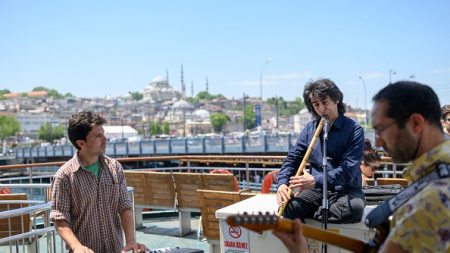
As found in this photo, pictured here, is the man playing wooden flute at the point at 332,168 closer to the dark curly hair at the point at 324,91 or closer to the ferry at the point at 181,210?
the dark curly hair at the point at 324,91

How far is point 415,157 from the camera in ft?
4.92

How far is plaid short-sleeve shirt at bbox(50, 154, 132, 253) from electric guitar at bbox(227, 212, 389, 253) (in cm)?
152

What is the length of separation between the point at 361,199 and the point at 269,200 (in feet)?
3.11

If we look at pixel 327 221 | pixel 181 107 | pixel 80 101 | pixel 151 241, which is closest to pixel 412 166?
pixel 327 221

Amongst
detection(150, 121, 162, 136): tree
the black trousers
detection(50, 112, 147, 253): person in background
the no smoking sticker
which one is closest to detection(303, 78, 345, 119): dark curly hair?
the black trousers

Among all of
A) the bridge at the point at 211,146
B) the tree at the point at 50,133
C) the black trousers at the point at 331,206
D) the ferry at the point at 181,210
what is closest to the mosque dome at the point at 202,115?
the tree at the point at 50,133

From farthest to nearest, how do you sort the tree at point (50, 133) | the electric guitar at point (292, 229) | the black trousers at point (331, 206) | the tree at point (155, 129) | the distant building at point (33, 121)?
1. the distant building at point (33, 121)
2. the tree at point (155, 129)
3. the tree at point (50, 133)
4. the black trousers at point (331, 206)
5. the electric guitar at point (292, 229)

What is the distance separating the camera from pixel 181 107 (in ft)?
578

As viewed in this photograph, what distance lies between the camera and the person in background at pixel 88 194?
2854mm

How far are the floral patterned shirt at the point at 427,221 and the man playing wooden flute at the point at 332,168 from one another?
1973 mm

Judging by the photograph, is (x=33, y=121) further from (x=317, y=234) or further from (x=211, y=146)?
(x=317, y=234)

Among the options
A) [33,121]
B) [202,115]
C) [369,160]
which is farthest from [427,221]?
[202,115]

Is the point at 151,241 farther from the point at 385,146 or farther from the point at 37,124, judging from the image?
the point at 37,124

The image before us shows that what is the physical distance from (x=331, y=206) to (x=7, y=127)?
134 meters
